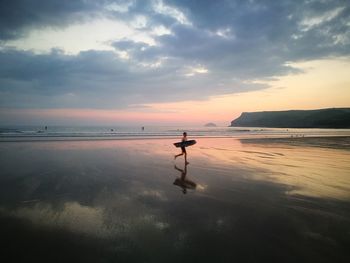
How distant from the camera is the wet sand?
4656 mm

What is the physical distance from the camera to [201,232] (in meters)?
5.53

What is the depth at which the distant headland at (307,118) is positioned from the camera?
373 ft

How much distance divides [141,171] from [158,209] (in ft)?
19.2

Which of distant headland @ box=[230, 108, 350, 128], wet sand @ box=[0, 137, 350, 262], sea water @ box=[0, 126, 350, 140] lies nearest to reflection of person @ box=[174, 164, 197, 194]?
wet sand @ box=[0, 137, 350, 262]

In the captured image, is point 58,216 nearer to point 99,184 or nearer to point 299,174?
point 99,184

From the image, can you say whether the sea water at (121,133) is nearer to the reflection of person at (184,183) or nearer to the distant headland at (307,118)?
the reflection of person at (184,183)

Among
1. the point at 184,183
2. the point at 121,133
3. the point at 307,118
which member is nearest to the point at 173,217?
the point at 184,183

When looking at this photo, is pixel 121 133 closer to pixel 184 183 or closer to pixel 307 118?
pixel 184 183

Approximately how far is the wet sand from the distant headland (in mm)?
119711

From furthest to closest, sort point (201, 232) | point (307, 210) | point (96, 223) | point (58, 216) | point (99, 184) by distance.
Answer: point (99, 184) → point (307, 210) → point (58, 216) → point (96, 223) → point (201, 232)

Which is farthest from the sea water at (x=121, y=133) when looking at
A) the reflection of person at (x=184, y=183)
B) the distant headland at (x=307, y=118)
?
the distant headland at (x=307, y=118)

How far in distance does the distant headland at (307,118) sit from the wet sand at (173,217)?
11971 cm

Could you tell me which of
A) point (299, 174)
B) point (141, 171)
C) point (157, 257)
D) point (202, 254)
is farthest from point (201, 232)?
point (299, 174)

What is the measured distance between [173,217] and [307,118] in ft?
518
